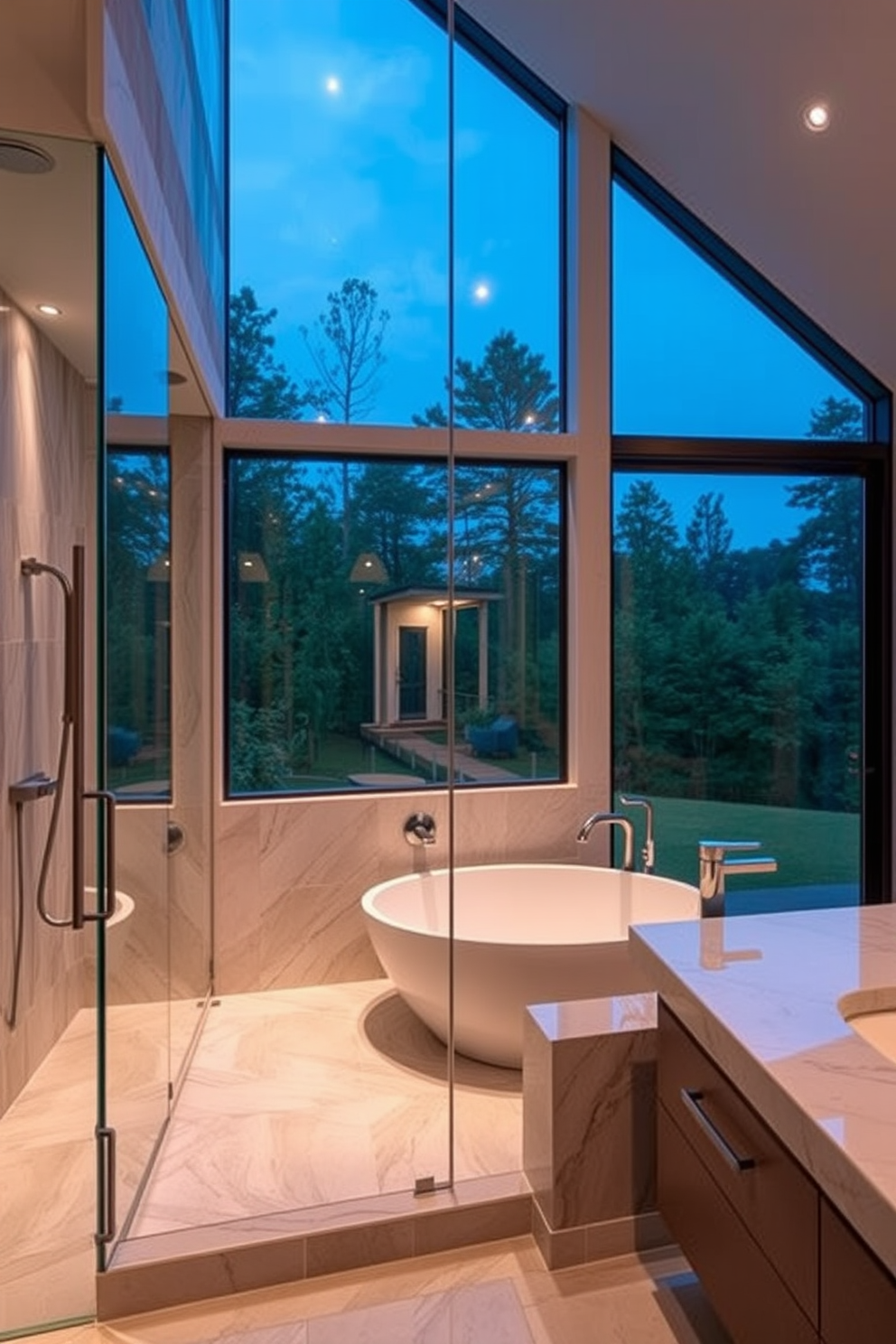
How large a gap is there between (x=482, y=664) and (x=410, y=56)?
2.47 meters

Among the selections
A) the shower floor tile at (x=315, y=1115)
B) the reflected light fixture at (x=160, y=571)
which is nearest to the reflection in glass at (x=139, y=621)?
the reflected light fixture at (x=160, y=571)

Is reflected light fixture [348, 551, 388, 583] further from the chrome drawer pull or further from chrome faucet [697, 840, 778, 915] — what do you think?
the chrome drawer pull

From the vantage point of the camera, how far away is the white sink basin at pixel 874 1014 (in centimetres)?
120

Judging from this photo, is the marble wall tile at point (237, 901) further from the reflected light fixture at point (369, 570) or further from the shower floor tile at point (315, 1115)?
the reflected light fixture at point (369, 570)

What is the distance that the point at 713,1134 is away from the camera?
1245 mm

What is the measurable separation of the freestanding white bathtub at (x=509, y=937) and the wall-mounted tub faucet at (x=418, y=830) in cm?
16

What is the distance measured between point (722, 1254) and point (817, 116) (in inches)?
128

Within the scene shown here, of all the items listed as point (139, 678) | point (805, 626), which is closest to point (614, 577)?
point (805, 626)

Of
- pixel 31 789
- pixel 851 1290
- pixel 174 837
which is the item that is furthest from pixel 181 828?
pixel 851 1290

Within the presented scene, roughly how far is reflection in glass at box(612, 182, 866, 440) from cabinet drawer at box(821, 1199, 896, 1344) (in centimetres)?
310

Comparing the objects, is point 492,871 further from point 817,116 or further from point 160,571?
point 817,116

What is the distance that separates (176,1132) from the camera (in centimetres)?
228

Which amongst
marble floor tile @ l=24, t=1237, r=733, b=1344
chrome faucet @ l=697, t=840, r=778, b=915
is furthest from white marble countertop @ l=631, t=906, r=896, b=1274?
marble floor tile @ l=24, t=1237, r=733, b=1344

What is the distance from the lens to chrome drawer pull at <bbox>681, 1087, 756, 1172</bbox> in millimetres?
1158
